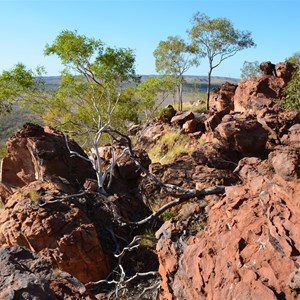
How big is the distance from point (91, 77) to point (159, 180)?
5.29 meters

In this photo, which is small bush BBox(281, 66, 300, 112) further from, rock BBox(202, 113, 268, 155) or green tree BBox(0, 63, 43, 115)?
green tree BBox(0, 63, 43, 115)

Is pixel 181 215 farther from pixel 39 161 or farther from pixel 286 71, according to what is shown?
pixel 286 71

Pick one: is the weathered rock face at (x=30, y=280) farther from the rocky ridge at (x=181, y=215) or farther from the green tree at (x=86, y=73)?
the green tree at (x=86, y=73)

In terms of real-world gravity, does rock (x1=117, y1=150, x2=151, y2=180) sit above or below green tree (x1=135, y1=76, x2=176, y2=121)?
below

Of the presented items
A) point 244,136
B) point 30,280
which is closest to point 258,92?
point 244,136

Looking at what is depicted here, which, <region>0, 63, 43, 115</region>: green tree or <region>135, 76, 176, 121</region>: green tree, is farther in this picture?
<region>135, 76, 176, 121</region>: green tree

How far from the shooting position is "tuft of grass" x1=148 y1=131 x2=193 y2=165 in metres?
17.3

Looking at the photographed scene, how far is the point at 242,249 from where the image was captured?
5.20 m

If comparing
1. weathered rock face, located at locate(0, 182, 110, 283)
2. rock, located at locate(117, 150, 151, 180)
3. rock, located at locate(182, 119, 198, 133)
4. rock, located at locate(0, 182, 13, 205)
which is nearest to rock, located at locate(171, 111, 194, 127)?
rock, located at locate(182, 119, 198, 133)

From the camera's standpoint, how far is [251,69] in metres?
39.8

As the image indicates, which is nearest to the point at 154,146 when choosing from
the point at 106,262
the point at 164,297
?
the point at 106,262

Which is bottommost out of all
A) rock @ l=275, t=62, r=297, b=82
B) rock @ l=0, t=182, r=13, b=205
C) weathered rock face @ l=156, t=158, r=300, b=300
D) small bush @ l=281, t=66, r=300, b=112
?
rock @ l=0, t=182, r=13, b=205

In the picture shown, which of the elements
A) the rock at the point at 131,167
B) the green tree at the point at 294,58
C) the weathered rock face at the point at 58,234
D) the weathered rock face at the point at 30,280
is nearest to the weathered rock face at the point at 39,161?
the rock at the point at 131,167

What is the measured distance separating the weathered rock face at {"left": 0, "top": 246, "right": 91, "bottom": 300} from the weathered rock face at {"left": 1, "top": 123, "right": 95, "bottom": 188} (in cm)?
720
